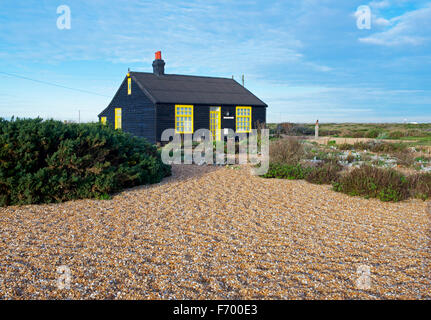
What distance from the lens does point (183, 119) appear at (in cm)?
1931

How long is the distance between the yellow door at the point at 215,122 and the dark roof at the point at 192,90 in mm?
477

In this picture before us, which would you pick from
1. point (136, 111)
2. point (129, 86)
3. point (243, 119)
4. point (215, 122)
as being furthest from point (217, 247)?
point (129, 86)

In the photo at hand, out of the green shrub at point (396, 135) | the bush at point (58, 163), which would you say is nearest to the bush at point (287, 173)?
the bush at point (58, 163)

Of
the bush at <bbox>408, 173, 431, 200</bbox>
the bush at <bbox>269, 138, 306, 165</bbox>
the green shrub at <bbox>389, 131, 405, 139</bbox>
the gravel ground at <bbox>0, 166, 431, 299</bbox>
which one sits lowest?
the gravel ground at <bbox>0, 166, 431, 299</bbox>

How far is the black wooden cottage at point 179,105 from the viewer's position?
62.1 ft

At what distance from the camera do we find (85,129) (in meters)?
7.11

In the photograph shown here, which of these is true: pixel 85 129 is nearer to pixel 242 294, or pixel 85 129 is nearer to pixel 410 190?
pixel 242 294

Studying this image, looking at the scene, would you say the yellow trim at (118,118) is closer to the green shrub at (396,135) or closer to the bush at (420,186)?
the green shrub at (396,135)

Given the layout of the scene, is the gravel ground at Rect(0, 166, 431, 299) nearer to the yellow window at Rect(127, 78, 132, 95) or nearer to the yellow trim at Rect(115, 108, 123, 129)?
the yellow window at Rect(127, 78, 132, 95)

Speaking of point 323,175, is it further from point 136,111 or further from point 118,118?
point 118,118

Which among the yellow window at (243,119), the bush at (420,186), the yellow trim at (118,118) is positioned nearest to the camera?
the bush at (420,186)

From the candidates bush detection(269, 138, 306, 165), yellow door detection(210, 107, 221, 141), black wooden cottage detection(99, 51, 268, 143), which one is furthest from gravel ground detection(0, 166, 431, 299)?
yellow door detection(210, 107, 221, 141)

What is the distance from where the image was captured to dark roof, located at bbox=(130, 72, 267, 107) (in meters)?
19.3

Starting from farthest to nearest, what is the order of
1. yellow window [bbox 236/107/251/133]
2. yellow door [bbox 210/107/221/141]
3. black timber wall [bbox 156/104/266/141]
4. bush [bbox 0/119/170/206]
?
yellow window [bbox 236/107/251/133]
yellow door [bbox 210/107/221/141]
black timber wall [bbox 156/104/266/141]
bush [bbox 0/119/170/206]
